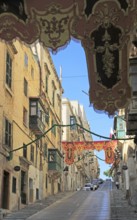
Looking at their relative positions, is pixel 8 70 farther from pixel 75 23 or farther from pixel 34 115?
pixel 75 23

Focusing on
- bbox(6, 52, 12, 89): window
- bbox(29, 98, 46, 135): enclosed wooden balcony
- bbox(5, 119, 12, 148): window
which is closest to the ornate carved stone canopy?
bbox(5, 119, 12, 148): window

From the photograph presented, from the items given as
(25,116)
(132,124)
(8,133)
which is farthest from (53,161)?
(132,124)

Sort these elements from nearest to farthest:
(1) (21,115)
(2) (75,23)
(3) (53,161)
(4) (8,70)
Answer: (2) (75,23) → (4) (8,70) → (1) (21,115) → (3) (53,161)

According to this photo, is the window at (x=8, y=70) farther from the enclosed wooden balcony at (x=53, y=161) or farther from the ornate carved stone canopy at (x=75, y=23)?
the ornate carved stone canopy at (x=75, y=23)

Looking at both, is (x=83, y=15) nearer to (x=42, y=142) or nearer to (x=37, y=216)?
(x=37, y=216)

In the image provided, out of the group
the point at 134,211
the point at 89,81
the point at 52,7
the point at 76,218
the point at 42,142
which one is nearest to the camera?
the point at 52,7

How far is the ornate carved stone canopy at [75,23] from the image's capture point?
6.24 meters

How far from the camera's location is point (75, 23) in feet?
20.9

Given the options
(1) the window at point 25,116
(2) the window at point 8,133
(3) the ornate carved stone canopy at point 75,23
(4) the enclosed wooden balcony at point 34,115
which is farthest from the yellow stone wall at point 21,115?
(3) the ornate carved stone canopy at point 75,23

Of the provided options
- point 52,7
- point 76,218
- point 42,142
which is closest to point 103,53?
point 52,7

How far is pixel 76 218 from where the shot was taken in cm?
2436

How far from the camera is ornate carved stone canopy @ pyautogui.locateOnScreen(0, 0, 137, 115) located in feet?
20.5

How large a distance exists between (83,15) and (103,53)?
0.72m

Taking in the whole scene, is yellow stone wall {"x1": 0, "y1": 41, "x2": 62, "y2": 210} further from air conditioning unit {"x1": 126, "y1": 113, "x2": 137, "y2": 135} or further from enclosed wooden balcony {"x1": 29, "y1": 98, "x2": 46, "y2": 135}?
air conditioning unit {"x1": 126, "y1": 113, "x2": 137, "y2": 135}
